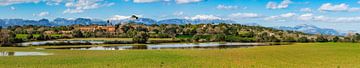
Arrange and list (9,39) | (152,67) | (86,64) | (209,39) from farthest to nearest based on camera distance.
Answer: (209,39) < (9,39) < (86,64) < (152,67)

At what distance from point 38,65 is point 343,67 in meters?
24.0

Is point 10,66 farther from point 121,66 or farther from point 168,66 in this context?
point 168,66

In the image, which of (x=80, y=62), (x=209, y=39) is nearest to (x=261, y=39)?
(x=209, y=39)

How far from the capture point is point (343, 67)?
42.8 metres

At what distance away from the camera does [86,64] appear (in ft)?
147

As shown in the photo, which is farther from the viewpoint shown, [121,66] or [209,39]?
[209,39]

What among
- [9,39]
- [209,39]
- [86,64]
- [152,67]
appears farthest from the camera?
[209,39]

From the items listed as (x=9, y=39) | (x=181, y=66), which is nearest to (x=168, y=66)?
(x=181, y=66)

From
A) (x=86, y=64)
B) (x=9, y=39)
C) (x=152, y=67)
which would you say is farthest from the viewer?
(x=9, y=39)

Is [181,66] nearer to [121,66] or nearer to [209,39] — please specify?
[121,66]

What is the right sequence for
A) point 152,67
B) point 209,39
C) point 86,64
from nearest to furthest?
point 152,67
point 86,64
point 209,39

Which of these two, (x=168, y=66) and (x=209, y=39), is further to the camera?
(x=209, y=39)

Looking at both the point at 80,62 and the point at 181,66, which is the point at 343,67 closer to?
the point at 181,66

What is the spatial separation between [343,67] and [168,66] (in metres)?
13.8
